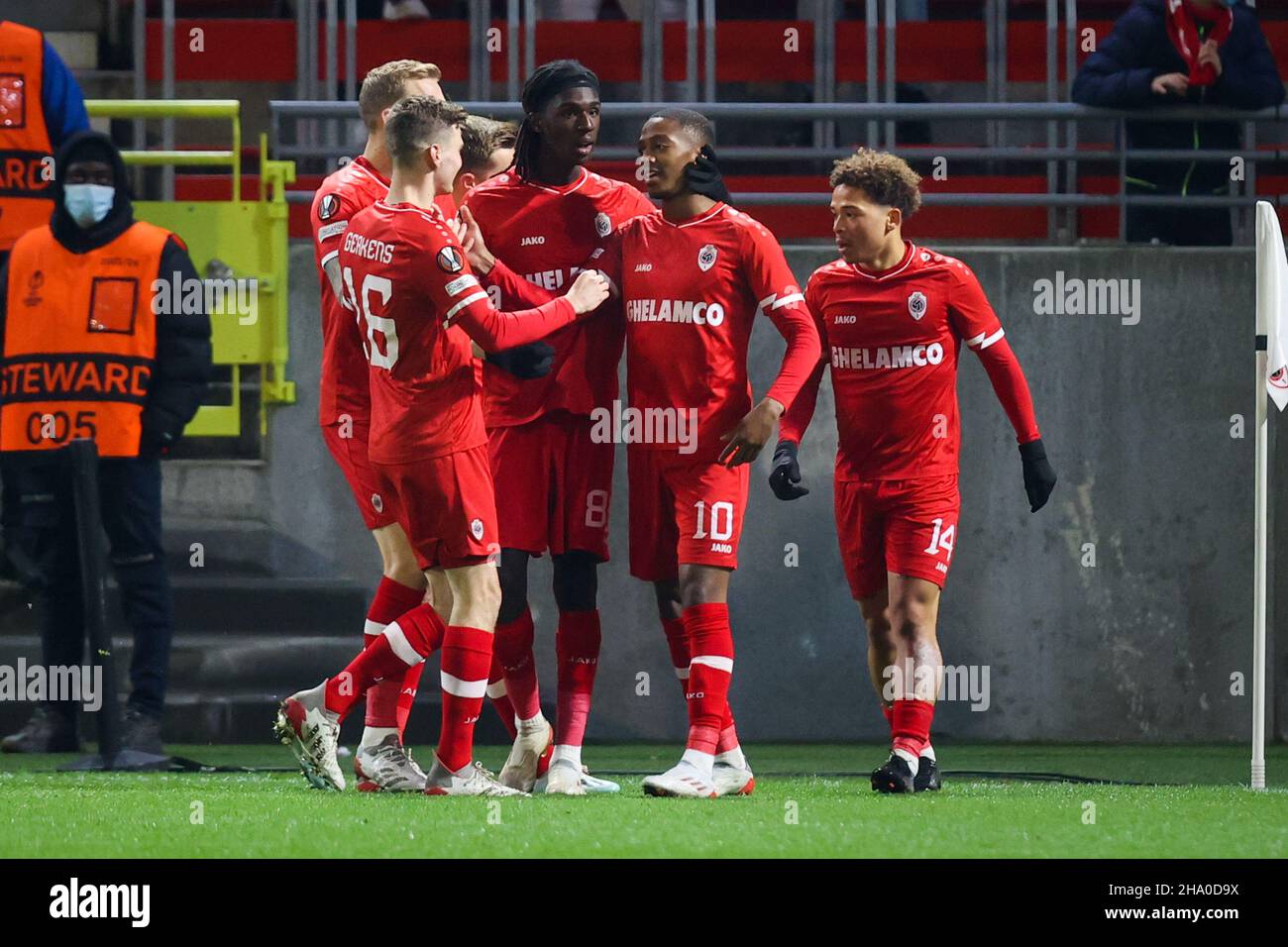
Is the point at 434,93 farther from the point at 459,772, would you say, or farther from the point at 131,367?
the point at 459,772

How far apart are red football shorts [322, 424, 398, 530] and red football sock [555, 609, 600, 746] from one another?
0.70 m

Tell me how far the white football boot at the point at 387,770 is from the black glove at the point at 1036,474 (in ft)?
7.54

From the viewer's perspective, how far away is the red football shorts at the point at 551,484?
6914mm

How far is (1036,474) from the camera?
23.3ft

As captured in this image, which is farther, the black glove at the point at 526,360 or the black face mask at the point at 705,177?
the black face mask at the point at 705,177

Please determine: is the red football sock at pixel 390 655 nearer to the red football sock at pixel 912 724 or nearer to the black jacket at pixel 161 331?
the red football sock at pixel 912 724

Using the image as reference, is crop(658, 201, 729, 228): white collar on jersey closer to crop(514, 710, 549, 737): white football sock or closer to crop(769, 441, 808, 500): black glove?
crop(769, 441, 808, 500): black glove

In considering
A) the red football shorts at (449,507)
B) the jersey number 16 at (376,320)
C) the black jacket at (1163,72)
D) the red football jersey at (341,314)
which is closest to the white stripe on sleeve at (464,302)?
the jersey number 16 at (376,320)

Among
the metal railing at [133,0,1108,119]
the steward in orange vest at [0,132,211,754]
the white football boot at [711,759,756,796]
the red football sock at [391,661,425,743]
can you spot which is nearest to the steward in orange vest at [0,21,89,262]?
the steward in orange vest at [0,132,211,754]

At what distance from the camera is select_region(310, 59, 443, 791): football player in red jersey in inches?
269

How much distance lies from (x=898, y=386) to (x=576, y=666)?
1472mm
